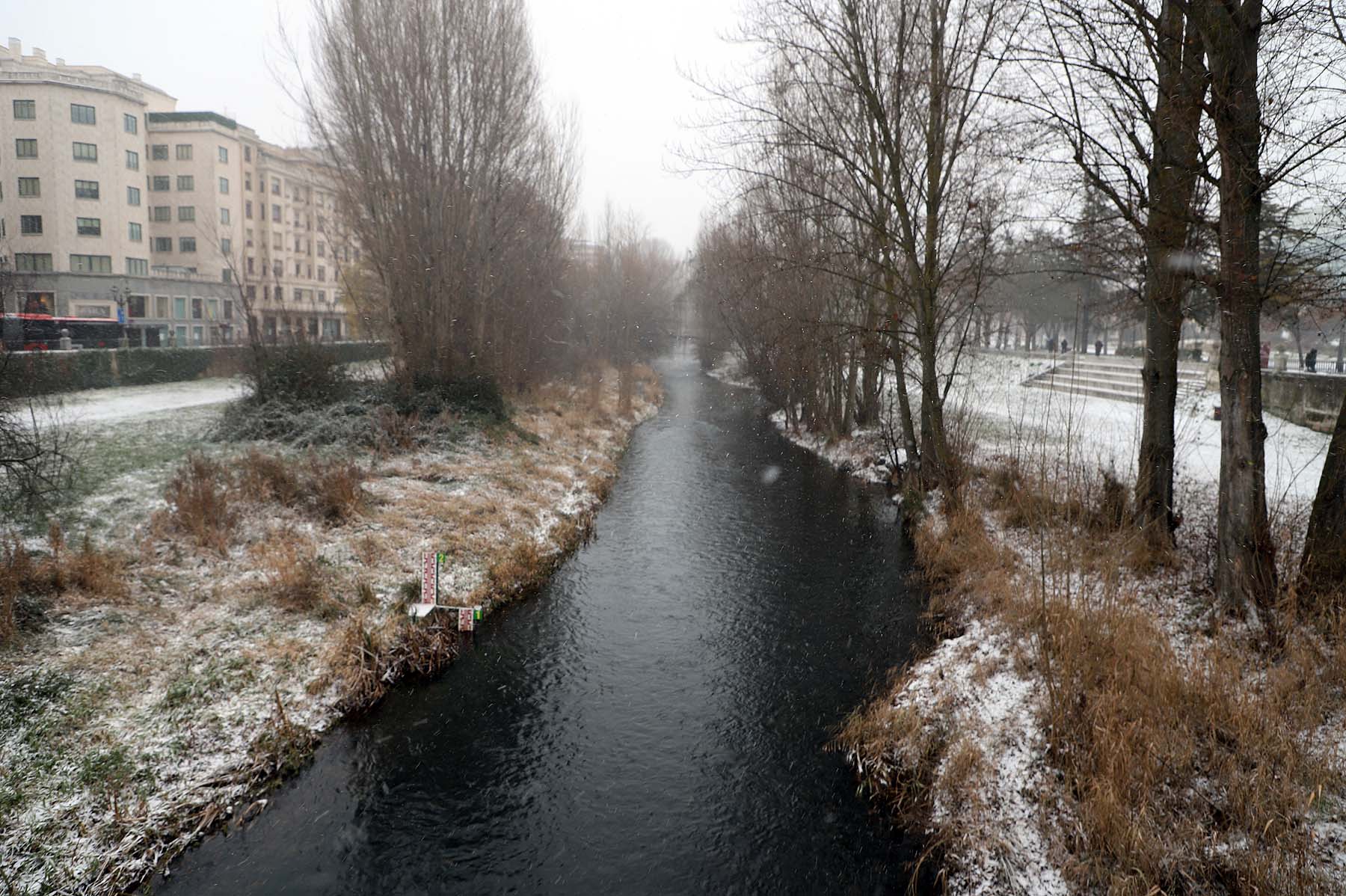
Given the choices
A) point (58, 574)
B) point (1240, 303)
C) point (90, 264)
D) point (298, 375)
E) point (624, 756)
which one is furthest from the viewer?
point (90, 264)

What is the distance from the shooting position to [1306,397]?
1689 centimetres

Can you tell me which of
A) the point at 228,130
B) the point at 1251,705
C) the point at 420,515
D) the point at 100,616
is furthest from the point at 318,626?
the point at 228,130

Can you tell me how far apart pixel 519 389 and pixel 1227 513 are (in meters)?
21.7

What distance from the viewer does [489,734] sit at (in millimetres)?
6930

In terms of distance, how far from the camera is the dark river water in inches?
206

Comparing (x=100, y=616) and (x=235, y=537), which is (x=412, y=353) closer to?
(x=235, y=537)

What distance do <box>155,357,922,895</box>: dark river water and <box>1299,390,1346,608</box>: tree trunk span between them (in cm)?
386

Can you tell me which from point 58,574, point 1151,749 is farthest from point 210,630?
point 1151,749

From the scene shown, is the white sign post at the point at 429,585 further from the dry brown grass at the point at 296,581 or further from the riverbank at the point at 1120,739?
the riverbank at the point at 1120,739

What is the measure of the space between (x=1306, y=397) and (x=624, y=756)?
18930 mm

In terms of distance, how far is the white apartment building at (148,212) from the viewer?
871 inches

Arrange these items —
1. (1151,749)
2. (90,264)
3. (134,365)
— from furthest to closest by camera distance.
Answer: (90,264) → (134,365) → (1151,749)

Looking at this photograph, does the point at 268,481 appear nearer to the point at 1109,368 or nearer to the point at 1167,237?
the point at 1167,237

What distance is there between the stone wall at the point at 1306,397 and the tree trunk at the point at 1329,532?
10.9m
